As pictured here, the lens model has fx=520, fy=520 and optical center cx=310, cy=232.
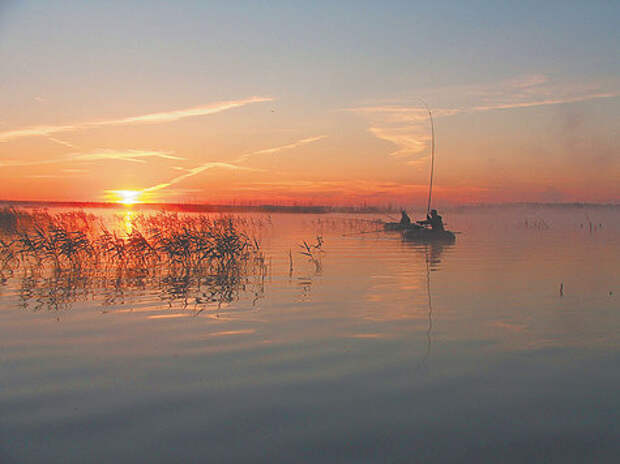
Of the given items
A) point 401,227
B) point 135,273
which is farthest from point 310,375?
point 401,227

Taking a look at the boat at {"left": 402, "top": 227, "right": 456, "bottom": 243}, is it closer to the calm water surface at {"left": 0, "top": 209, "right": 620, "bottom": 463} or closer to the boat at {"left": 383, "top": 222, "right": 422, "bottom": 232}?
the boat at {"left": 383, "top": 222, "right": 422, "bottom": 232}

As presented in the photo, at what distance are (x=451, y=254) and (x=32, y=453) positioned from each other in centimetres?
1695

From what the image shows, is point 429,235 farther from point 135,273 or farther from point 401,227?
point 135,273

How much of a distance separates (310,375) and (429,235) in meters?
20.5

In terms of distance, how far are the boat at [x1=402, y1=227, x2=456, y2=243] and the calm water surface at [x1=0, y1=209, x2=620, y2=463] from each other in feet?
44.2

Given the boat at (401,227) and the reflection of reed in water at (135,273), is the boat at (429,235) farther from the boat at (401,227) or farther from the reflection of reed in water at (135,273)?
the reflection of reed in water at (135,273)

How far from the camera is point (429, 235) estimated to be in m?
25.4

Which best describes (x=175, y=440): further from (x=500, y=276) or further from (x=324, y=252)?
(x=324, y=252)

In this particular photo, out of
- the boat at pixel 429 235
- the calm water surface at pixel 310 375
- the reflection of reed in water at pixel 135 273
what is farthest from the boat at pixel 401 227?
the calm water surface at pixel 310 375

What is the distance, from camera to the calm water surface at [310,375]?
4262mm

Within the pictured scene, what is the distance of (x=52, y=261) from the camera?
15953 millimetres

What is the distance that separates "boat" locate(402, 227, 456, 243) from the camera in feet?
81.7

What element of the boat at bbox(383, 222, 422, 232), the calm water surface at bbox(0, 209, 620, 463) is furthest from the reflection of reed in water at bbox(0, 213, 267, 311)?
the boat at bbox(383, 222, 422, 232)

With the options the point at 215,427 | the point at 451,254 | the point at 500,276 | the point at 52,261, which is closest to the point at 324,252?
the point at 451,254
